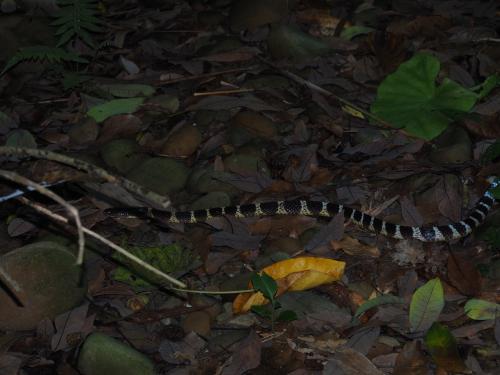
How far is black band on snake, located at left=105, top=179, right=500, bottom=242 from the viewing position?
6176 mm

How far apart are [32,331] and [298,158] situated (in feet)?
10.00

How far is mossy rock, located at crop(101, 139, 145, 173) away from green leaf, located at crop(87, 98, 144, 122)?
44cm

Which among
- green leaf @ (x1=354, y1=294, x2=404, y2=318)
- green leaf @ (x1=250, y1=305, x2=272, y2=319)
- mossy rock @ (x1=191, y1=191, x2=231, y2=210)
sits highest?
green leaf @ (x1=354, y1=294, x2=404, y2=318)

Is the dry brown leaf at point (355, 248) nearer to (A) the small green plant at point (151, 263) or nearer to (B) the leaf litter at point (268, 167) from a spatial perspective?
(B) the leaf litter at point (268, 167)

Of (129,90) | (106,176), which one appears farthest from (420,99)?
(106,176)

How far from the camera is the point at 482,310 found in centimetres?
505

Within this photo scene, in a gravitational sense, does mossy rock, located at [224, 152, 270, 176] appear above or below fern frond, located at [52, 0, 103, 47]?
below

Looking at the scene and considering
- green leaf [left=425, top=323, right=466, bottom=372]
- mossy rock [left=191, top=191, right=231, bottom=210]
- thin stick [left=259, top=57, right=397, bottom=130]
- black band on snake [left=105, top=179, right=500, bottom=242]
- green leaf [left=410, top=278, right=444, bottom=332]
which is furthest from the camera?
thin stick [left=259, top=57, right=397, bottom=130]

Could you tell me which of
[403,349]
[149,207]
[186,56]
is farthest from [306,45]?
[403,349]

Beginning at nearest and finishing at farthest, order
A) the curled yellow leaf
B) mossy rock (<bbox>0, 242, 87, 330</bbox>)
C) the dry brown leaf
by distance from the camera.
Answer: mossy rock (<bbox>0, 242, 87, 330</bbox>)
the curled yellow leaf
the dry brown leaf

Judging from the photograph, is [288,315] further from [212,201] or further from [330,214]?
[212,201]

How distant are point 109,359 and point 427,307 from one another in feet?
7.38

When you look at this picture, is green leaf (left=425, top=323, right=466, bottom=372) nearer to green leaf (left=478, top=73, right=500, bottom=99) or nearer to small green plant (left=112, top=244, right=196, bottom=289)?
small green plant (left=112, top=244, right=196, bottom=289)

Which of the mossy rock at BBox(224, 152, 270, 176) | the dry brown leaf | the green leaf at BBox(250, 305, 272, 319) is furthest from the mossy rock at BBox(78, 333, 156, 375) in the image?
the mossy rock at BBox(224, 152, 270, 176)
